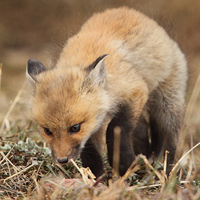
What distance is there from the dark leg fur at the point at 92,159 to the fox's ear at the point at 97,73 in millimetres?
1033

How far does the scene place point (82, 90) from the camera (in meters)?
4.02

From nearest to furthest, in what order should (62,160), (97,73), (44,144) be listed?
(62,160) < (97,73) < (44,144)

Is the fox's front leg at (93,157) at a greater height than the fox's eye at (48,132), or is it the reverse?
the fox's eye at (48,132)

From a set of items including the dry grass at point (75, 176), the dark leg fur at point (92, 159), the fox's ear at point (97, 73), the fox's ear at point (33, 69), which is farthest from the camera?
the dark leg fur at point (92, 159)

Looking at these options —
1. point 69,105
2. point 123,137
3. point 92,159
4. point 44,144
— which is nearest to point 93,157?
point 92,159

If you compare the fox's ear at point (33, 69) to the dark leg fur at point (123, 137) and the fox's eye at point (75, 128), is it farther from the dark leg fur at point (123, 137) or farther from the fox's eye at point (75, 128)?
the dark leg fur at point (123, 137)

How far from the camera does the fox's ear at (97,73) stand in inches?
159

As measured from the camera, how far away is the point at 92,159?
15.6 ft

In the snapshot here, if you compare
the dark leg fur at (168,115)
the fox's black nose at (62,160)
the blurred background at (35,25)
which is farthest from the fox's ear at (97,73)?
the blurred background at (35,25)

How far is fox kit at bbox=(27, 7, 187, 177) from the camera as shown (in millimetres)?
3859

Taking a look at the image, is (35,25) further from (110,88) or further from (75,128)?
(75,128)

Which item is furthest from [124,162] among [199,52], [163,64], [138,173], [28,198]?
[199,52]

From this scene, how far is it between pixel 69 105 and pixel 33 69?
99 cm

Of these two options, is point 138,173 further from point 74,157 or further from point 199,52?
point 199,52
